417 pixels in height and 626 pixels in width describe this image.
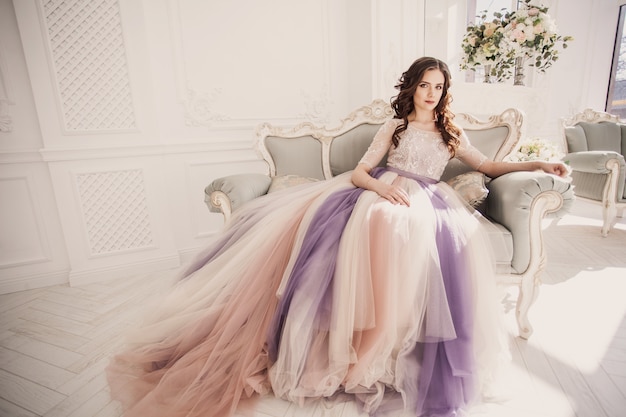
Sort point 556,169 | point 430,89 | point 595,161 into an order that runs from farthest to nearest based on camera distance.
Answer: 1. point 595,161
2. point 430,89
3. point 556,169

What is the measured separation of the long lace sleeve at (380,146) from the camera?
1.89m

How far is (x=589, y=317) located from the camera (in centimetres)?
179

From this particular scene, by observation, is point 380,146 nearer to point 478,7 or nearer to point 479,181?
point 479,181

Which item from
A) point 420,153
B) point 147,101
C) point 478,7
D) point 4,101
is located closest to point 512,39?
point 478,7

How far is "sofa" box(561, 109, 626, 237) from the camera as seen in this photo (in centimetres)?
283

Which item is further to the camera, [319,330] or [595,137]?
[595,137]

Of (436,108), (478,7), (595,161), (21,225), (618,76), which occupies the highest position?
(478,7)

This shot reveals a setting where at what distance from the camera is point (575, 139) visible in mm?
3330

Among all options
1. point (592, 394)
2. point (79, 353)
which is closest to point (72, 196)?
point (79, 353)

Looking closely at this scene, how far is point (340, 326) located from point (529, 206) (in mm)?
1142

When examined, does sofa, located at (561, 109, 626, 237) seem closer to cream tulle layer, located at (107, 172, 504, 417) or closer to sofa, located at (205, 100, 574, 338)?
sofa, located at (205, 100, 574, 338)

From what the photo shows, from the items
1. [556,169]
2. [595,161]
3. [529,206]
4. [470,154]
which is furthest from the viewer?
[595,161]

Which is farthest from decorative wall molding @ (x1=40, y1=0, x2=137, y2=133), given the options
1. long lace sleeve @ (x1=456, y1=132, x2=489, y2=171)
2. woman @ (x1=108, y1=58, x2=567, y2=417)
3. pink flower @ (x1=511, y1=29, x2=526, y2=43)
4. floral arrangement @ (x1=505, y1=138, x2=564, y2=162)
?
pink flower @ (x1=511, y1=29, x2=526, y2=43)

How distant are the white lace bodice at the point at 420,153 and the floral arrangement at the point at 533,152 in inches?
14.6
